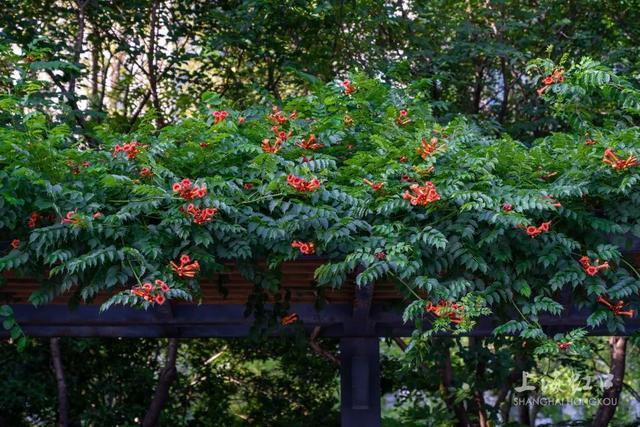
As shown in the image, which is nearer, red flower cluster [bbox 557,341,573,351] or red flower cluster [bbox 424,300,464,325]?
red flower cluster [bbox 424,300,464,325]

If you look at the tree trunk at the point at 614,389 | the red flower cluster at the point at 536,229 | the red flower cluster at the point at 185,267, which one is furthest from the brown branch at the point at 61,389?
the red flower cluster at the point at 536,229

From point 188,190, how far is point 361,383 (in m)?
1.73

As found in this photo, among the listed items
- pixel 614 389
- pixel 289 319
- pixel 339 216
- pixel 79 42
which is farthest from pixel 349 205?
pixel 614 389

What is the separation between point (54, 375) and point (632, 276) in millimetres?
5797

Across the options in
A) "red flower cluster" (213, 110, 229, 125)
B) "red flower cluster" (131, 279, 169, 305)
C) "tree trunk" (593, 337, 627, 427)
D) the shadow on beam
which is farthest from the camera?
"tree trunk" (593, 337, 627, 427)

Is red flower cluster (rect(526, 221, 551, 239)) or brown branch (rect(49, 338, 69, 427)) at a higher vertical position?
red flower cluster (rect(526, 221, 551, 239))

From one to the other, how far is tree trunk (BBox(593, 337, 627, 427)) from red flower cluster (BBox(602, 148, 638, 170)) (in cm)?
464

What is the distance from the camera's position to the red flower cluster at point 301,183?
390 cm

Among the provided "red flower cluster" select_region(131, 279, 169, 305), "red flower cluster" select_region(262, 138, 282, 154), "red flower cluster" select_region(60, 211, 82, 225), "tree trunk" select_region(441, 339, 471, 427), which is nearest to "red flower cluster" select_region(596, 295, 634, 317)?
"red flower cluster" select_region(262, 138, 282, 154)

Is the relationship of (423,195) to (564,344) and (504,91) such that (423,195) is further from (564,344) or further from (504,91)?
(504,91)

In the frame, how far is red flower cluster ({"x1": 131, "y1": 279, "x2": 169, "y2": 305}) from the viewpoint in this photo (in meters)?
3.78

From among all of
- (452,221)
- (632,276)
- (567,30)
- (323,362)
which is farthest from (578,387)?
(452,221)

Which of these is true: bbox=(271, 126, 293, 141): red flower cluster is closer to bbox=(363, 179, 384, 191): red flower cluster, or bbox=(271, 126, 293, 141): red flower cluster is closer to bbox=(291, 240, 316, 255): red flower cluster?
bbox=(363, 179, 384, 191): red flower cluster

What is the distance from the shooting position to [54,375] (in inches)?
320
